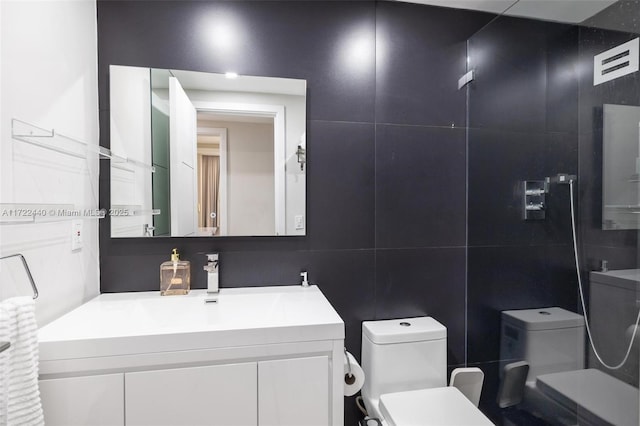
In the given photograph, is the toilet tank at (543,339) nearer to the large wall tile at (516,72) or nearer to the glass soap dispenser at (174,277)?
the large wall tile at (516,72)

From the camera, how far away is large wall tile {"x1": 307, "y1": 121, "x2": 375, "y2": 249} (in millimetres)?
1562

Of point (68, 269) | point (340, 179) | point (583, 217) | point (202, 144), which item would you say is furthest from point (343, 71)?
point (68, 269)

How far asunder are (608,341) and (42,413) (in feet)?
5.68

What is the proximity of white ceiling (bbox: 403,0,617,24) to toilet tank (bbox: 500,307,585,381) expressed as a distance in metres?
1.09

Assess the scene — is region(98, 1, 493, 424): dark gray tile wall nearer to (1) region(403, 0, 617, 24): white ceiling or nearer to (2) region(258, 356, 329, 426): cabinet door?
(1) region(403, 0, 617, 24): white ceiling

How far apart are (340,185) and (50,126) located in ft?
3.73

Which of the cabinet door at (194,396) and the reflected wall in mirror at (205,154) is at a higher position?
the reflected wall in mirror at (205,154)

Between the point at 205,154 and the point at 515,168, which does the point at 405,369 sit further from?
the point at 205,154

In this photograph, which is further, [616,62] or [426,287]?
[426,287]

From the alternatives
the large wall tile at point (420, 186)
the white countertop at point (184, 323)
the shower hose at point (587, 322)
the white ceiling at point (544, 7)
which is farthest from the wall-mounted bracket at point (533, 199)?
the white countertop at point (184, 323)

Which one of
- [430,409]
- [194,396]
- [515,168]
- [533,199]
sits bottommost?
[430,409]

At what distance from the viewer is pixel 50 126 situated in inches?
43.1

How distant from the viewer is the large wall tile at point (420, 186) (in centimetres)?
163

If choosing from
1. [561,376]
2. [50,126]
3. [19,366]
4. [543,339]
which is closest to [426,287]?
[543,339]
